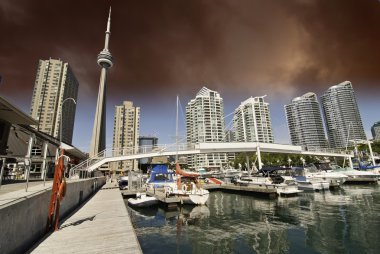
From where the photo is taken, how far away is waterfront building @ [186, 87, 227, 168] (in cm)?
17800

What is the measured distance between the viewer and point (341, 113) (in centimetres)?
15838

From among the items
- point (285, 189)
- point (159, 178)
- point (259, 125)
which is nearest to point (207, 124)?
point (259, 125)

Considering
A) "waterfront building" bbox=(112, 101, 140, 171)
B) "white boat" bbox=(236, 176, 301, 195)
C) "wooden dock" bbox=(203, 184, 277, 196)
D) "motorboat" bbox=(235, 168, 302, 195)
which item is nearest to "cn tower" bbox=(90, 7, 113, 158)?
"wooden dock" bbox=(203, 184, 277, 196)

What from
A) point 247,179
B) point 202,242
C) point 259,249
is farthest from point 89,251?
point 247,179

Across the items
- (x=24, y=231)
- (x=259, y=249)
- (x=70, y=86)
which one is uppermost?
(x=70, y=86)

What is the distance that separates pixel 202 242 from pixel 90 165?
118 ft

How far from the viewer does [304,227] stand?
1510cm

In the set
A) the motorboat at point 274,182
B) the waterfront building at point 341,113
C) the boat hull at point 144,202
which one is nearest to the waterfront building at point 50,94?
the boat hull at point 144,202

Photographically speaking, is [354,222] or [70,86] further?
[70,86]

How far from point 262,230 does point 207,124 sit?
559ft

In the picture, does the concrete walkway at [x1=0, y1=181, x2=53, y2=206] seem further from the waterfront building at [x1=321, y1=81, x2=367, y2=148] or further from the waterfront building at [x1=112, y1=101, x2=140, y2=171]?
the waterfront building at [x1=112, y1=101, x2=140, y2=171]

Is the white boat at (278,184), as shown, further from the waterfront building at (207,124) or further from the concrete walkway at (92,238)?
the waterfront building at (207,124)

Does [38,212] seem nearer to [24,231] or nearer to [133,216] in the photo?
[24,231]

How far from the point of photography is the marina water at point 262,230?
11.5 metres
